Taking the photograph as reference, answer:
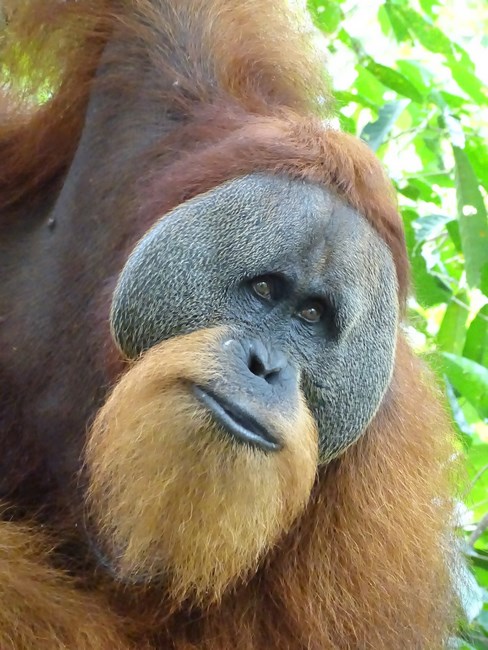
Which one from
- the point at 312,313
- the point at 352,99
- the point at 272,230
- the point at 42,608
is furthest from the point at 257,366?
the point at 352,99

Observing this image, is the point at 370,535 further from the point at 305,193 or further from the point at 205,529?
the point at 305,193

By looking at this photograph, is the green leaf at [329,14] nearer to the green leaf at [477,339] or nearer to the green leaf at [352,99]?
the green leaf at [352,99]

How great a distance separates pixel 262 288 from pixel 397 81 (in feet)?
5.70

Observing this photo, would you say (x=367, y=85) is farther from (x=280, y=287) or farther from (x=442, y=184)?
(x=280, y=287)

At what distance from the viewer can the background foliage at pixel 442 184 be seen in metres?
3.26

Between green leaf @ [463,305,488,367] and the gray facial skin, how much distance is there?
1.22 m

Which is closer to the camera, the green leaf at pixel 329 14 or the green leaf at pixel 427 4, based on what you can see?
the green leaf at pixel 329 14

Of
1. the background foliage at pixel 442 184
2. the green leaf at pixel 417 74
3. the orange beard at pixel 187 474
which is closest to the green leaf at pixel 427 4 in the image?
the background foliage at pixel 442 184

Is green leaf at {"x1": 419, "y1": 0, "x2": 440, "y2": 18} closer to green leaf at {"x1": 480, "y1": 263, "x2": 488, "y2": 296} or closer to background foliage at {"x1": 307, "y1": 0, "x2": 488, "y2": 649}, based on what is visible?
background foliage at {"x1": 307, "y1": 0, "x2": 488, "y2": 649}

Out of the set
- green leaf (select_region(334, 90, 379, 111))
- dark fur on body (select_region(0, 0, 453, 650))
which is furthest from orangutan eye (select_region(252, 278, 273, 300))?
green leaf (select_region(334, 90, 379, 111))

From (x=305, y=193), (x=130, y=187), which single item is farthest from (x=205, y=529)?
(x=130, y=187)

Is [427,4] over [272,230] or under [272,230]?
over

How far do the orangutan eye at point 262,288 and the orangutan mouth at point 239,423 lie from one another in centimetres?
28

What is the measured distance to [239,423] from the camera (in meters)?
1.99
